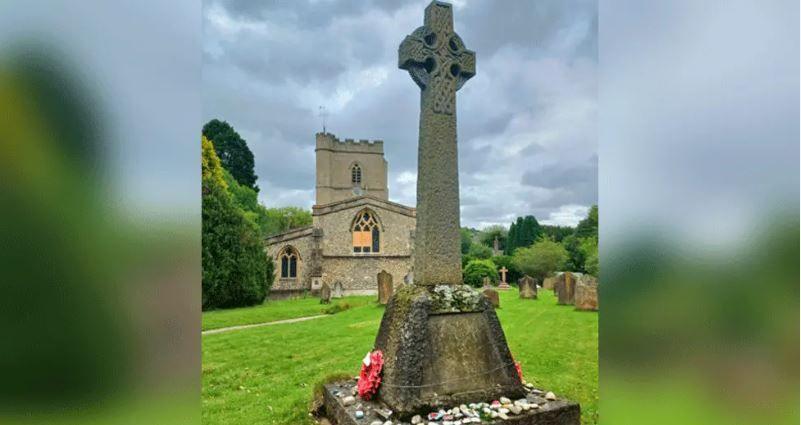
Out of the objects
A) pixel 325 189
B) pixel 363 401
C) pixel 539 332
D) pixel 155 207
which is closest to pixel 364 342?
pixel 539 332

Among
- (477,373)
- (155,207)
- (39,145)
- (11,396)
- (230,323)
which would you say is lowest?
(230,323)

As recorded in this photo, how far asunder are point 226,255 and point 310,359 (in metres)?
11.8

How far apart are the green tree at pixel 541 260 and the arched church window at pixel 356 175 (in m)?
27.5

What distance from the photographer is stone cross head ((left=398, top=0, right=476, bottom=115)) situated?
5.86 m

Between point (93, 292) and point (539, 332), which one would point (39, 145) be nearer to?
Answer: point (93, 292)

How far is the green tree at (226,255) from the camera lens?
1939 cm

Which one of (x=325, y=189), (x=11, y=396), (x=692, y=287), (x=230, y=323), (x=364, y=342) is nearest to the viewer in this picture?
(x=11, y=396)

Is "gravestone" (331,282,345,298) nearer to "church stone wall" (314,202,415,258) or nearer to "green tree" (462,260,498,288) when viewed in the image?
"church stone wall" (314,202,415,258)

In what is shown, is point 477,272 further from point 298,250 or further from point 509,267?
point 298,250

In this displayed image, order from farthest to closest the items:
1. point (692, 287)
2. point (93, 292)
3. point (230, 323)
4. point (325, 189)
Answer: point (325, 189)
point (230, 323)
point (692, 287)
point (93, 292)

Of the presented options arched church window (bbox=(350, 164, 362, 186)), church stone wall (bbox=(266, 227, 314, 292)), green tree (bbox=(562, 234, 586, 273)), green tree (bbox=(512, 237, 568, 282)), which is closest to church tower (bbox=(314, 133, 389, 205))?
arched church window (bbox=(350, 164, 362, 186))

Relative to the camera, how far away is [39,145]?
75 cm

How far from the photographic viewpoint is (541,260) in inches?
1278

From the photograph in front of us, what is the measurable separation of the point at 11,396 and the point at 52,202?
1.06ft
